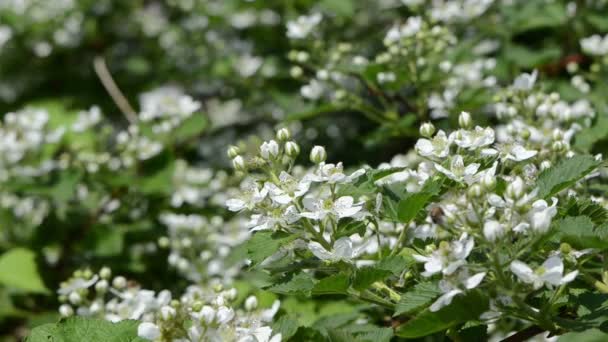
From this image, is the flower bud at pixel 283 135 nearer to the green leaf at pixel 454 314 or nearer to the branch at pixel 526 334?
the green leaf at pixel 454 314

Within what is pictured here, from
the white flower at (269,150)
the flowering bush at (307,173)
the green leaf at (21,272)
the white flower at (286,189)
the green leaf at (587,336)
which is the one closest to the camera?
the green leaf at (587,336)

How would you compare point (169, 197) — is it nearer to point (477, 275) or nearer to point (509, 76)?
point (509, 76)

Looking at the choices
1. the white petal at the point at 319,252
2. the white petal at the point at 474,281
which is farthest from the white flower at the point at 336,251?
the white petal at the point at 474,281

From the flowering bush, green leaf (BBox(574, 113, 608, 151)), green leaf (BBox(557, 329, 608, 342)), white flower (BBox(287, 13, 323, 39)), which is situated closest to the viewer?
green leaf (BBox(557, 329, 608, 342))

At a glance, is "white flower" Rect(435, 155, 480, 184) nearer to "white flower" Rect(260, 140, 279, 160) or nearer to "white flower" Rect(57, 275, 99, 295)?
"white flower" Rect(260, 140, 279, 160)

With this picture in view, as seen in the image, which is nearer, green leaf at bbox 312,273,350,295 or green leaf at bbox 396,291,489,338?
green leaf at bbox 396,291,489,338

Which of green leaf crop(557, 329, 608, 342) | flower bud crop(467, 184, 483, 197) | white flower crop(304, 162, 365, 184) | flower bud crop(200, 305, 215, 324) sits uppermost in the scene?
flower bud crop(467, 184, 483, 197)

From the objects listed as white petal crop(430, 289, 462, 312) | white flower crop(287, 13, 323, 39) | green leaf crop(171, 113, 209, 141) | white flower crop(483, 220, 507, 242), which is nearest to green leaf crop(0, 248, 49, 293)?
green leaf crop(171, 113, 209, 141)
